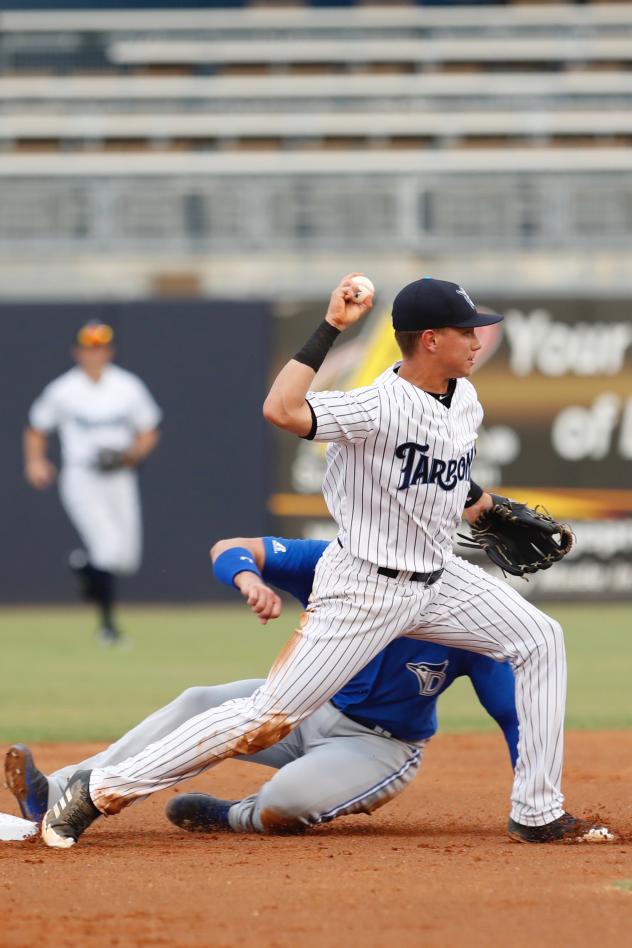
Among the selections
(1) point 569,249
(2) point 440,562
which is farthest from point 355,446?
(1) point 569,249

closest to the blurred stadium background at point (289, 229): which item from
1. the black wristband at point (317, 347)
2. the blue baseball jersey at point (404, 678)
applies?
the blue baseball jersey at point (404, 678)

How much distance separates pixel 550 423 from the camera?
13453mm

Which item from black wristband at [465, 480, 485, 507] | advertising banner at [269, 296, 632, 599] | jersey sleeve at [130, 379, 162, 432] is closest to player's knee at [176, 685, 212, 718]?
black wristband at [465, 480, 485, 507]

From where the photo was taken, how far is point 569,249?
22.4 metres

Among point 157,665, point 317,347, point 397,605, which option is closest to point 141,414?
point 157,665

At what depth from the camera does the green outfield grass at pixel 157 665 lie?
7.25m

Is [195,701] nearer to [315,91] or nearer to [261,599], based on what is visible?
[261,599]

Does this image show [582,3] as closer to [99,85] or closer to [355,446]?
[99,85]

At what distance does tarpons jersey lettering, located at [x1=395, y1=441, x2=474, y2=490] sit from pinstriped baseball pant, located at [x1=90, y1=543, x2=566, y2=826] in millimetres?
256

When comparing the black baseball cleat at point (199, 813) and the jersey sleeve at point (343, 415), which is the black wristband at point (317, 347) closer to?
Answer: the jersey sleeve at point (343, 415)

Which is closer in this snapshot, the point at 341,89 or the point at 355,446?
the point at 355,446

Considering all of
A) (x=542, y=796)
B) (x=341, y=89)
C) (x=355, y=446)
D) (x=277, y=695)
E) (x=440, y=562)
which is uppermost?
(x=341, y=89)

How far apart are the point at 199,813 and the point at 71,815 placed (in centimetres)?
53

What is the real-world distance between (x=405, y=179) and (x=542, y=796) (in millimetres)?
19972
